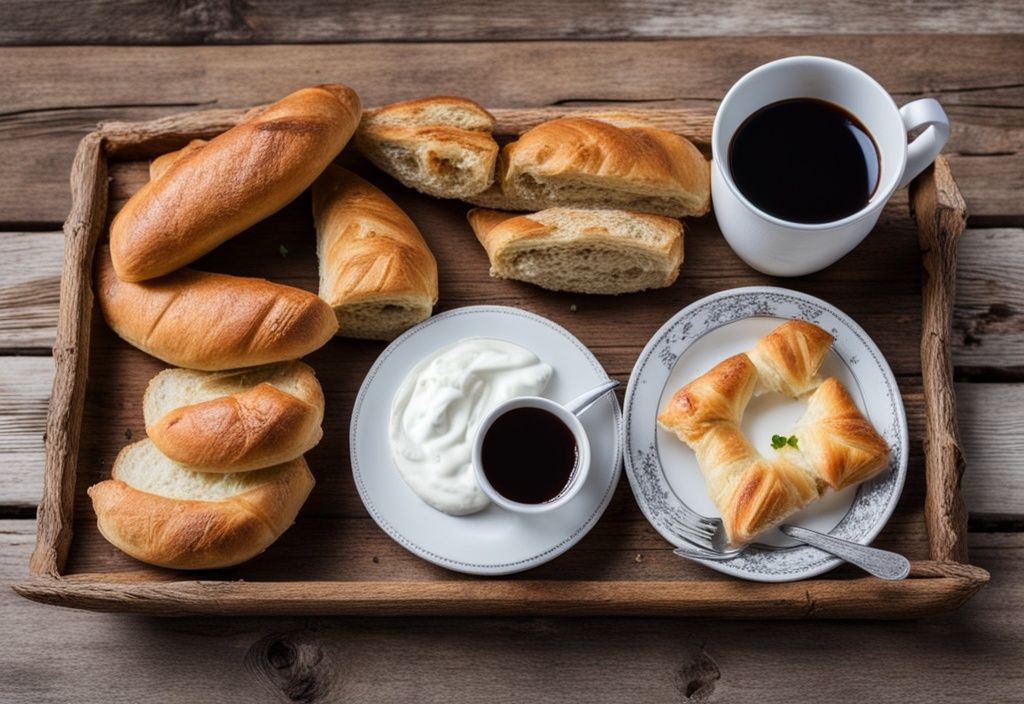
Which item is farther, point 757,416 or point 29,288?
point 29,288

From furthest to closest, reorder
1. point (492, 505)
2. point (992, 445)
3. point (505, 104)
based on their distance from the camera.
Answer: point (505, 104)
point (992, 445)
point (492, 505)

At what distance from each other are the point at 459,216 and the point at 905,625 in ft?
4.29

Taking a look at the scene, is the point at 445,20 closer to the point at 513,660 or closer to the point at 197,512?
the point at 197,512

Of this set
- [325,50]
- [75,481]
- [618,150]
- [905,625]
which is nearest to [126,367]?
[75,481]

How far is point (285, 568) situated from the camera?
6.62 feet

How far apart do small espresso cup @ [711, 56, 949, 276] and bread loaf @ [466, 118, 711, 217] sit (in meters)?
0.08

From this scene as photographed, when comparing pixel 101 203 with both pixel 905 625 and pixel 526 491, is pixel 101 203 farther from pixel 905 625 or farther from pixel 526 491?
pixel 905 625

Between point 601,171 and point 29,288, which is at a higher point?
point 601,171

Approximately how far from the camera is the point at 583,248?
2.09 metres

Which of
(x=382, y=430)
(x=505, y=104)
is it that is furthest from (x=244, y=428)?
(x=505, y=104)

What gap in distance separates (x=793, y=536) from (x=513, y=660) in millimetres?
637

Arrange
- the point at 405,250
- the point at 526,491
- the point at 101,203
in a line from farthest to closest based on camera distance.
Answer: the point at 101,203, the point at 405,250, the point at 526,491

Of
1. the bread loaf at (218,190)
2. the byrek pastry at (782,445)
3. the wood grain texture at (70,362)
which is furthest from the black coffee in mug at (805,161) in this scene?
the wood grain texture at (70,362)

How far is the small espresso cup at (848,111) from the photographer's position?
1.89m
